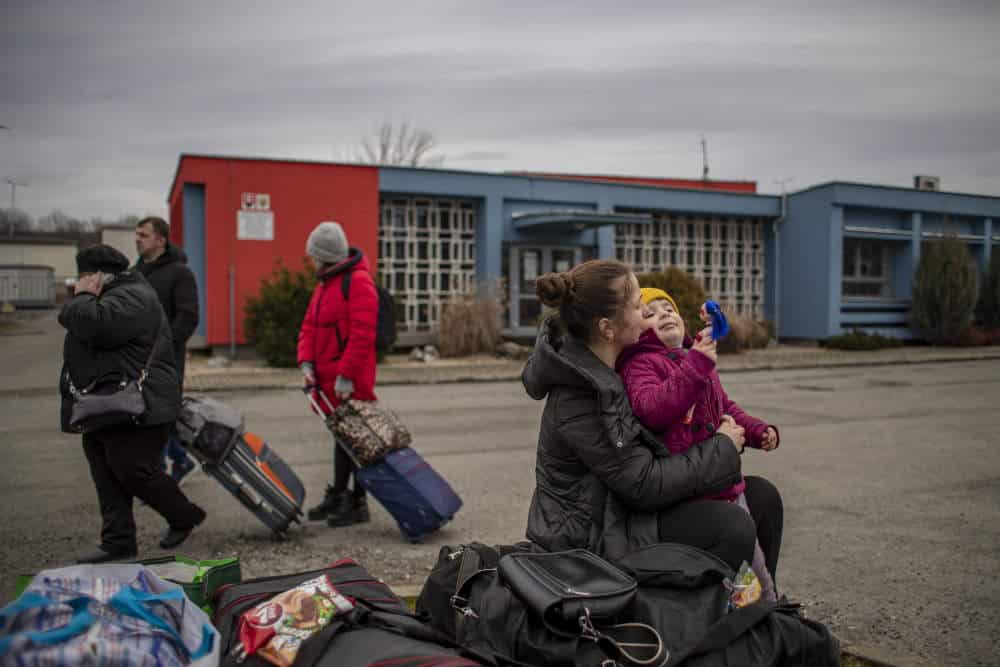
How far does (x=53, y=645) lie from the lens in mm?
2080

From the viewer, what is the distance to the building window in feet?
85.0

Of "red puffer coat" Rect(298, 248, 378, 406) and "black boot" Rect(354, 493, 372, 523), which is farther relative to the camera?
"black boot" Rect(354, 493, 372, 523)

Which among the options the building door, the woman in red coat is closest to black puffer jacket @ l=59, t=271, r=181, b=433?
the woman in red coat

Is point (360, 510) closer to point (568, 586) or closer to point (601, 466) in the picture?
point (601, 466)

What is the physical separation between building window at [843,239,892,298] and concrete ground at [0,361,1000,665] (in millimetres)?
15154

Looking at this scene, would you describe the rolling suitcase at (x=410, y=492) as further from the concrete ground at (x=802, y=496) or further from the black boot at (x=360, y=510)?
the black boot at (x=360, y=510)

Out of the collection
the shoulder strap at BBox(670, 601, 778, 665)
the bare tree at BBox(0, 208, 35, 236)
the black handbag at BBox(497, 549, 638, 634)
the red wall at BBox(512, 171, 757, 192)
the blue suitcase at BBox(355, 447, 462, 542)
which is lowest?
the blue suitcase at BBox(355, 447, 462, 542)

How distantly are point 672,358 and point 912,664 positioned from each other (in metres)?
1.48

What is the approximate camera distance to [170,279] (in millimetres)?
6395

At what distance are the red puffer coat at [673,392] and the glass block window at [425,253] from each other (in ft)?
58.9

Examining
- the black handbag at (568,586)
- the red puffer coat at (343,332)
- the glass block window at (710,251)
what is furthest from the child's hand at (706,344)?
the glass block window at (710,251)

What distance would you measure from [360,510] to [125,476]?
1632 millimetres

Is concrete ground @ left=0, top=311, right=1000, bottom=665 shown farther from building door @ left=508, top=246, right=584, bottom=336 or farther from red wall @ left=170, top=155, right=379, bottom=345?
building door @ left=508, top=246, right=584, bottom=336

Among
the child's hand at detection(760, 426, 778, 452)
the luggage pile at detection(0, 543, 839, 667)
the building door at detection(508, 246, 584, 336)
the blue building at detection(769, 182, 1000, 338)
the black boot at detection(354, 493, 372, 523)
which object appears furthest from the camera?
the blue building at detection(769, 182, 1000, 338)
